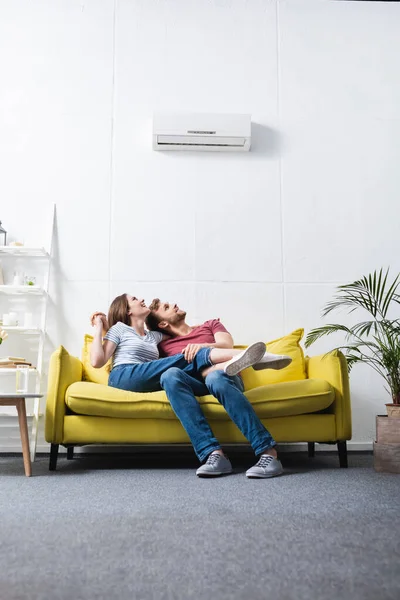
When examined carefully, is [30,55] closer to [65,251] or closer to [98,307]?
[65,251]

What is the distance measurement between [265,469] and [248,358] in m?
0.50

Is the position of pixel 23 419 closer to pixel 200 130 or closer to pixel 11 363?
pixel 11 363

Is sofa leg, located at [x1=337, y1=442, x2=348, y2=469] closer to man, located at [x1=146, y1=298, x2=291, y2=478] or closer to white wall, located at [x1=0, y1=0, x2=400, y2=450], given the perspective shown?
man, located at [x1=146, y1=298, x2=291, y2=478]

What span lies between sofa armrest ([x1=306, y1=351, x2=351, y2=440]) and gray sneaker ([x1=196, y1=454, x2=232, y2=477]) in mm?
696

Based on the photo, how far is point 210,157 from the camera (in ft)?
13.9

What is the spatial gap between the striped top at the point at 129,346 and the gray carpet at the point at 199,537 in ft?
2.21

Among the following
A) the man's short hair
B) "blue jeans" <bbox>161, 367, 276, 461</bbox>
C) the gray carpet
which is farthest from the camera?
the man's short hair

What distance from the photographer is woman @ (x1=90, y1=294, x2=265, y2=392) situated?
297 cm

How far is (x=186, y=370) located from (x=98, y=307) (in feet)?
3.85

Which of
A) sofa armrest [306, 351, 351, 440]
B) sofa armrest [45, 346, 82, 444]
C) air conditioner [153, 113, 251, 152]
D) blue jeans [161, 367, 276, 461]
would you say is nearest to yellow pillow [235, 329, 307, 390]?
sofa armrest [306, 351, 351, 440]

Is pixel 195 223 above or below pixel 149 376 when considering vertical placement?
above

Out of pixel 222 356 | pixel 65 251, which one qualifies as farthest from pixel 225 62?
pixel 222 356

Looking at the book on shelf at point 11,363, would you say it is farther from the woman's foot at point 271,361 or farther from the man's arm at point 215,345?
the woman's foot at point 271,361

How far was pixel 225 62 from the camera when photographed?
14.3 ft
